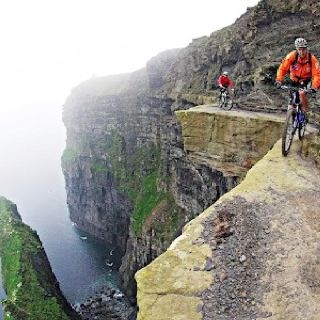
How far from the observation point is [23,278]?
5794 centimetres

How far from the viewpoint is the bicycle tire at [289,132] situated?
18219 mm

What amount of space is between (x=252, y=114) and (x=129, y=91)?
2969 inches

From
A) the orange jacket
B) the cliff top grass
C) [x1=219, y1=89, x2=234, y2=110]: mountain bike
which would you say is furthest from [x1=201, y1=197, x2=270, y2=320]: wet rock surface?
the cliff top grass

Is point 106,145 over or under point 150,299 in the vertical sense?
under

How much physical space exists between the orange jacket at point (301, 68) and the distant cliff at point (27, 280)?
41832 mm

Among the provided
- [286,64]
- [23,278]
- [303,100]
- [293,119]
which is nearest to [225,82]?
[293,119]

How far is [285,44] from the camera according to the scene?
40.6 m

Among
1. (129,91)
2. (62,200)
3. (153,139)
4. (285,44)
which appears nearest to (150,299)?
(285,44)

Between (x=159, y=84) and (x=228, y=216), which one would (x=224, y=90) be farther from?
(x=159, y=84)

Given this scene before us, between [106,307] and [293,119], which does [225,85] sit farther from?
[106,307]

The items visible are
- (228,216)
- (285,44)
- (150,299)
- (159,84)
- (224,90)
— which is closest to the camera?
(150,299)

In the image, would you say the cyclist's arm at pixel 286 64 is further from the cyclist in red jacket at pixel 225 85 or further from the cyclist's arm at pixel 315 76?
the cyclist in red jacket at pixel 225 85

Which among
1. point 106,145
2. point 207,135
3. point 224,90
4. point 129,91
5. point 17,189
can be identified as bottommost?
point 17,189

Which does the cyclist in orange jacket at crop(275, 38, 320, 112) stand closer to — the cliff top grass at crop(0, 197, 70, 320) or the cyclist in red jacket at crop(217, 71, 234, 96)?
the cyclist in red jacket at crop(217, 71, 234, 96)
